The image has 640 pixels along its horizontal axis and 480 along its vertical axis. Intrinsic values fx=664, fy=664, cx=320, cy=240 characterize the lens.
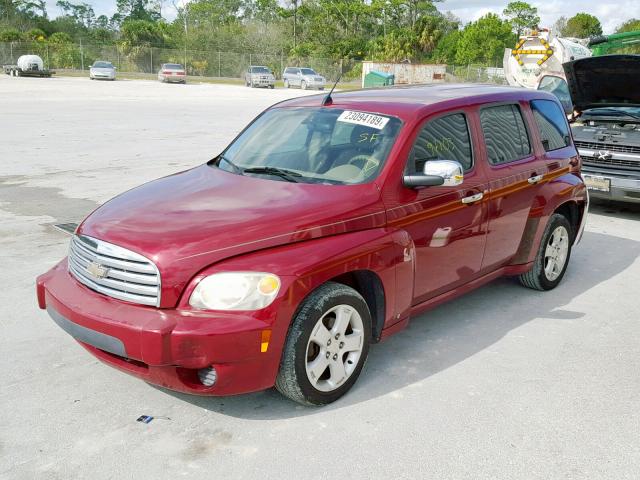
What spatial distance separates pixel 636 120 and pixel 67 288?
23.9 ft

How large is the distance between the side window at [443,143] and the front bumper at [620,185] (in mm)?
4219

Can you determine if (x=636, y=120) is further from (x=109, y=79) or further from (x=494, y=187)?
(x=109, y=79)

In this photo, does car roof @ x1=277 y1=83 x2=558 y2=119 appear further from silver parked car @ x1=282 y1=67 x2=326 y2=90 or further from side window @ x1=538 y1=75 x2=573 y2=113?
silver parked car @ x1=282 y1=67 x2=326 y2=90

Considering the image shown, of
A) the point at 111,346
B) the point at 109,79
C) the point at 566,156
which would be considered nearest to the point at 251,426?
the point at 111,346

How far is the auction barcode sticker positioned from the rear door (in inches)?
33.8

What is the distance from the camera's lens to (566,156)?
569cm

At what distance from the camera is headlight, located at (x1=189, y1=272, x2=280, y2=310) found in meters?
3.17

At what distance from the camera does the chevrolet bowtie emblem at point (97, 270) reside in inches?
133

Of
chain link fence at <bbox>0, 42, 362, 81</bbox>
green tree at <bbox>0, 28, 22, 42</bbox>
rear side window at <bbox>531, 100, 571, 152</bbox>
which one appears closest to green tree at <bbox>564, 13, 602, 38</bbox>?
chain link fence at <bbox>0, 42, 362, 81</bbox>

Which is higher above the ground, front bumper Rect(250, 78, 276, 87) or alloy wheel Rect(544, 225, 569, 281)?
alloy wheel Rect(544, 225, 569, 281)

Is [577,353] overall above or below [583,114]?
below

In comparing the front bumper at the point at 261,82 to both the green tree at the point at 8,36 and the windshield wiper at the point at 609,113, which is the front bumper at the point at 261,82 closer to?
the green tree at the point at 8,36

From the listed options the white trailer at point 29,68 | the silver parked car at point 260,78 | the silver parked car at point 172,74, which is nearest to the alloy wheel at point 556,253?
the silver parked car at point 260,78

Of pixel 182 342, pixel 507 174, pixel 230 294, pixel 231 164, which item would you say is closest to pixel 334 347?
pixel 230 294
